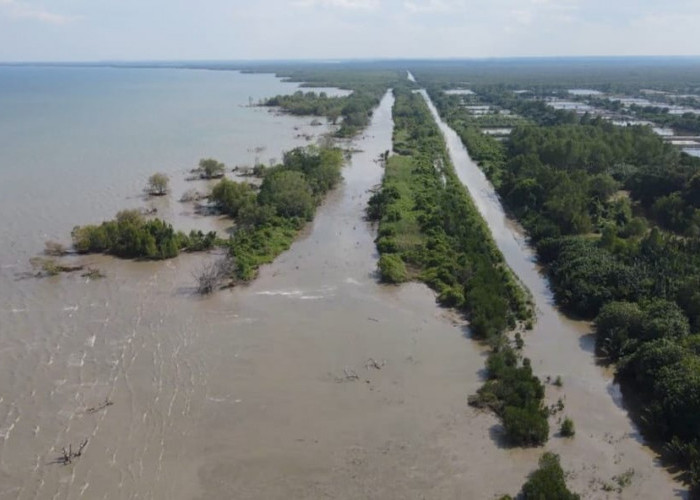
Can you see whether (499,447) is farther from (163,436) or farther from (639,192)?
(639,192)

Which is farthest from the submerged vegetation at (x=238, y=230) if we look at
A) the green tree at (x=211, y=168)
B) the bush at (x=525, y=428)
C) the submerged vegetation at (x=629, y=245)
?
the bush at (x=525, y=428)

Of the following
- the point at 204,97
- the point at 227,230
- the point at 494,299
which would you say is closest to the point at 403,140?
the point at 227,230

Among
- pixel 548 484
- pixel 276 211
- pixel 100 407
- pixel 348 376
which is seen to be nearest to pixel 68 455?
pixel 100 407

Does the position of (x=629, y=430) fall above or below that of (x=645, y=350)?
below

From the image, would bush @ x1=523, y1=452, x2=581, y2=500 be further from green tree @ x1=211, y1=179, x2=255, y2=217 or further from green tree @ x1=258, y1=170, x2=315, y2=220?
green tree @ x1=211, y1=179, x2=255, y2=217

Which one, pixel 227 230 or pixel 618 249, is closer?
pixel 618 249

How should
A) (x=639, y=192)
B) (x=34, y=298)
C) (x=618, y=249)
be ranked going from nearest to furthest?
1. (x=34, y=298)
2. (x=618, y=249)
3. (x=639, y=192)
